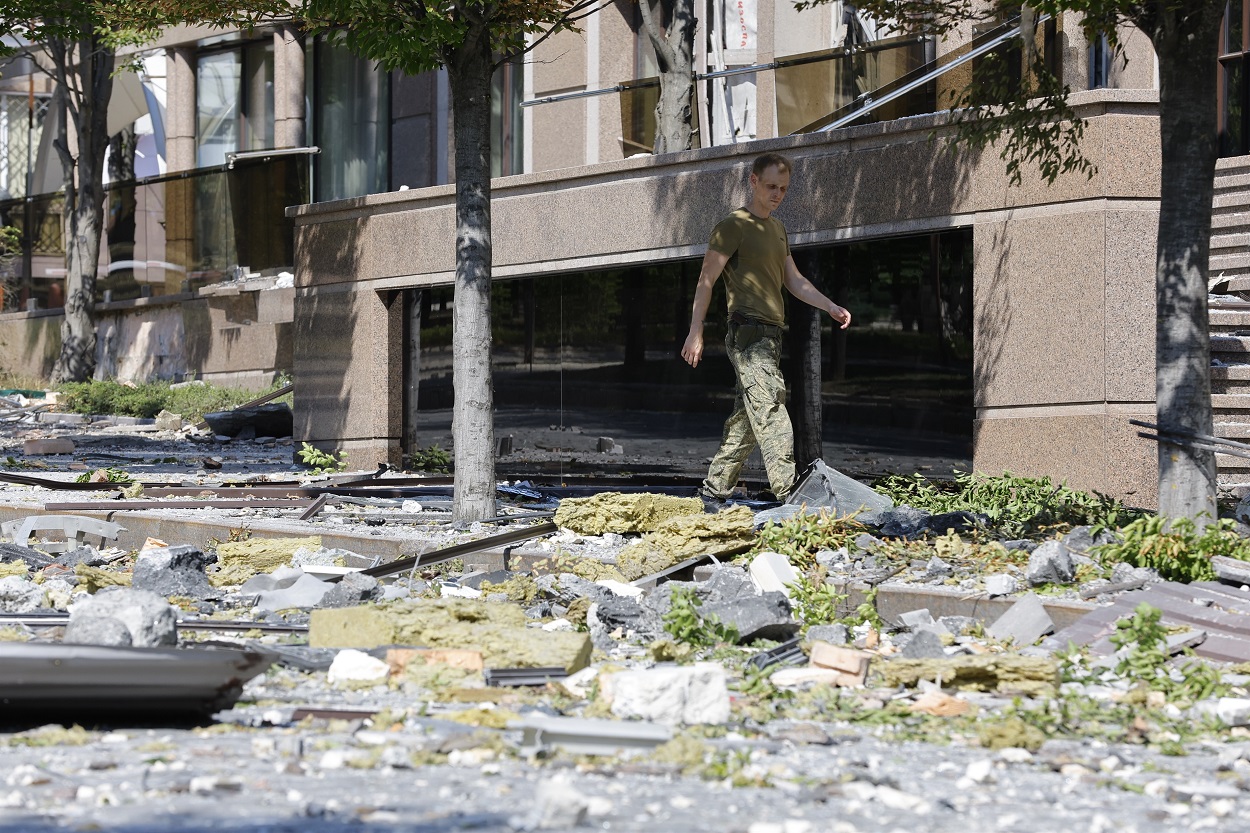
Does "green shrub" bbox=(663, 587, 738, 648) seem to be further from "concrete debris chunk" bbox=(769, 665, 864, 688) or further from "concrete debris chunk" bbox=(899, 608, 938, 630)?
"concrete debris chunk" bbox=(899, 608, 938, 630)

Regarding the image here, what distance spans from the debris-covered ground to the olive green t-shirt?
3.27ft

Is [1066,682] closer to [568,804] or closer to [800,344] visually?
[568,804]

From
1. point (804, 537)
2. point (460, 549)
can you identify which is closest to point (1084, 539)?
point (804, 537)

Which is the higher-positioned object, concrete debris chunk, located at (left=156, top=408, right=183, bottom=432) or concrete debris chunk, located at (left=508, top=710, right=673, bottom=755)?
concrete debris chunk, located at (left=156, top=408, right=183, bottom=432)

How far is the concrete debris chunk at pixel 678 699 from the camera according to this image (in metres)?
4.69

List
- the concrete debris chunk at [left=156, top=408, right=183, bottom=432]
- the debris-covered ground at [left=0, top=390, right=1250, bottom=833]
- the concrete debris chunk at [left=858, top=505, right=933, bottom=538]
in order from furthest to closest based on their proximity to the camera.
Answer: the concrete debris chunk at [left=156, top=408, right=183, bottom=432]
the concrete debris chunk at [left=858, top=505, right=933, bottom=538]
the debris-covered ground at [left=0, top=390, right=1250, bottom=833]

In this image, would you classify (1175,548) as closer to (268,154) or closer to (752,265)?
(752,265)

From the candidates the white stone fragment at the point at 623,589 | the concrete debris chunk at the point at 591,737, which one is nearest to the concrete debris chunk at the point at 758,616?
the white stone fragment at the point at 623,589

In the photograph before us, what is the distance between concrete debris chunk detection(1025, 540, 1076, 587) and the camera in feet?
21.9

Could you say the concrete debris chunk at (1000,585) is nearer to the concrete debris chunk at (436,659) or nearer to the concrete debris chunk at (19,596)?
the concrete debris chunk at (436,659)

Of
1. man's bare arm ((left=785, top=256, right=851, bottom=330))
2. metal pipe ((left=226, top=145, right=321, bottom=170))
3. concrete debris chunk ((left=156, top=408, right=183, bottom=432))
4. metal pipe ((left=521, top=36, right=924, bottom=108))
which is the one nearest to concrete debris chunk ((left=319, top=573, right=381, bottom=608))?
man's bare arm ((left=785, top=256, right=851, bottom=330))

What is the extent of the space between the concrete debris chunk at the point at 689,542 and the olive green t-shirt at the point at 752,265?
163cm

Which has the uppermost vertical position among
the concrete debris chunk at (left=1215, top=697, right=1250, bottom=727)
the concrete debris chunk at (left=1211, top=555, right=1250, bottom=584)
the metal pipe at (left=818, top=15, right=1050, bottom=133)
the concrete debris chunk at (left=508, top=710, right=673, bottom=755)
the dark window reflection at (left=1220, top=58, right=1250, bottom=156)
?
the dark window reflection at (left=1220, top=58, right=1250, bottom=156)

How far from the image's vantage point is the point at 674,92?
14773mm
